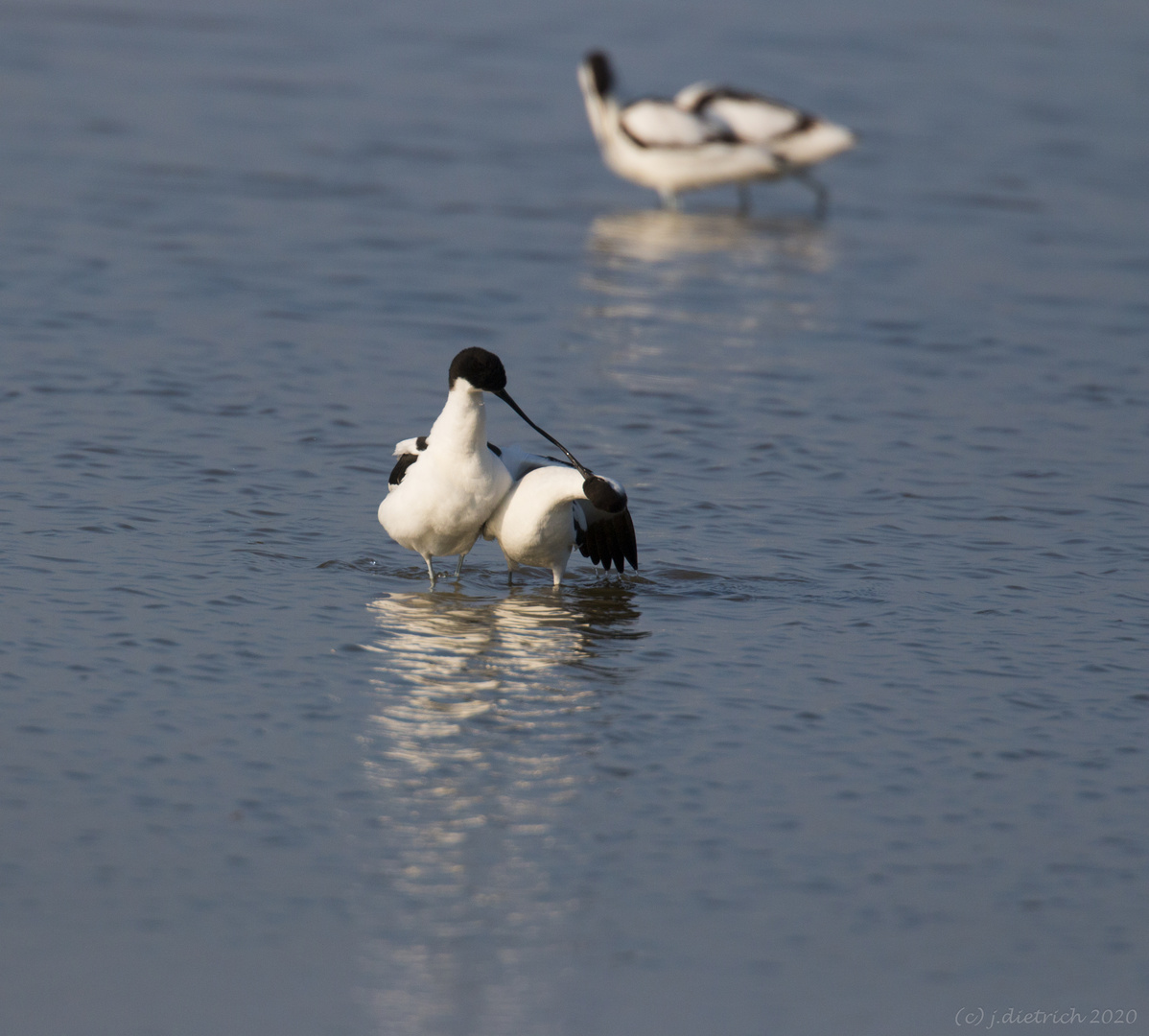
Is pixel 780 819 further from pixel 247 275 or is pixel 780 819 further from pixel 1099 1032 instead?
pixel 247 275

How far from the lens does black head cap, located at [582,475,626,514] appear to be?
7195mm

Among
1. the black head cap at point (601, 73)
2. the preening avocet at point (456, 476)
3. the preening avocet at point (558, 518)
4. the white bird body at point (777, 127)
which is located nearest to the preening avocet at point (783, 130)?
the white bird body at point (777, 127)

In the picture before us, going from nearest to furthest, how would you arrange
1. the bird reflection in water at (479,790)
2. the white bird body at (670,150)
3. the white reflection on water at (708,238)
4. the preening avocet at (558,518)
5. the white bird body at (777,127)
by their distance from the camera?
1. the bird reflection in water at (479,790)
2. the preening avocet at (558,518)
3. the white reflection on water at (708,238)
4. the white bird body at (670,150)
5. the white bird body at (777,127)

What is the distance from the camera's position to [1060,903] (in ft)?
16.8

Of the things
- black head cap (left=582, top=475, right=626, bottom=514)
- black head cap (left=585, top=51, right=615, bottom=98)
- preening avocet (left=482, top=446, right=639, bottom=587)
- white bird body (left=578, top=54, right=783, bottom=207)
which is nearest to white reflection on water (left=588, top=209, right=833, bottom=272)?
white bird body (left=578, top=54, right=783, bottom=207)

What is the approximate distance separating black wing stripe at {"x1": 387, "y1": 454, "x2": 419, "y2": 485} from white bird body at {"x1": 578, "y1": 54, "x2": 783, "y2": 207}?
388 inches

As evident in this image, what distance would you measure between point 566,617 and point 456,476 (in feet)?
2.48

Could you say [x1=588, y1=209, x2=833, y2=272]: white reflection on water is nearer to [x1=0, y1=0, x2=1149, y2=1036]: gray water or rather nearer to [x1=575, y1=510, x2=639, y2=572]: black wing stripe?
[x1=0, y1=0, x2=1149, y2=1036]: gray water

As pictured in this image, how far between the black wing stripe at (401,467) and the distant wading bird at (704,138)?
985cm

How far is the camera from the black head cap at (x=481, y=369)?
741 cm

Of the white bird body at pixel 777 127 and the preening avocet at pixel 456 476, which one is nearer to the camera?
the preening avocet at pixel 456 476

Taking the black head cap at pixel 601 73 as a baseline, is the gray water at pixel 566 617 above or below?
below

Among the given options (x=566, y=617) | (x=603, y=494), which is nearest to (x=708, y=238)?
(x=566, y=617)

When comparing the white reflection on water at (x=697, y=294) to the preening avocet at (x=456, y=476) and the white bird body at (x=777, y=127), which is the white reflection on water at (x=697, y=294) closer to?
the white bird body at (x=777, y=127)
